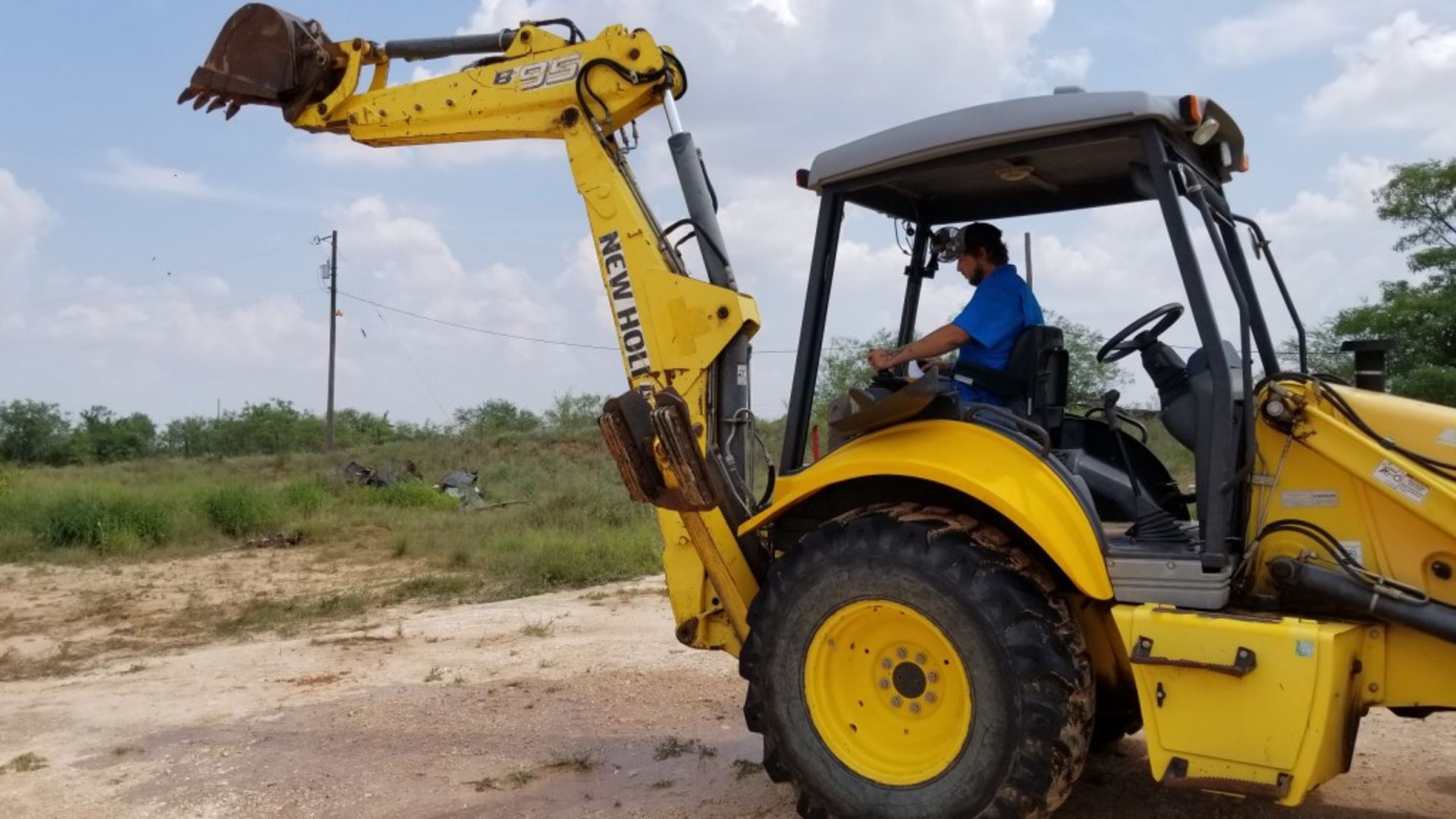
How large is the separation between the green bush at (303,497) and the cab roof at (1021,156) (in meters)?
16.0

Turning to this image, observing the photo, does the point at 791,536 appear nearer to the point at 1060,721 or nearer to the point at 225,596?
Result: the point at 1060,721

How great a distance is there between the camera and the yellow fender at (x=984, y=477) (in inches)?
150

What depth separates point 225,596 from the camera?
12320 mm

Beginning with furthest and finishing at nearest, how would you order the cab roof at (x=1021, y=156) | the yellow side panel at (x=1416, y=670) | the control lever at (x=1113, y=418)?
the control lever at (x=1113, y=418), the cab roof at (x=1021, y=156), the yellow side panel at (x=1416, y=670)

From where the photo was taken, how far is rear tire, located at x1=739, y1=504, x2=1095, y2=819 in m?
3.76

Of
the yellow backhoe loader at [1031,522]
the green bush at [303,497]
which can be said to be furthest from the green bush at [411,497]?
the yellow backhoe loader at [1031,522]

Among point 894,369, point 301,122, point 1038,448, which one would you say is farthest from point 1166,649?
point 301,122

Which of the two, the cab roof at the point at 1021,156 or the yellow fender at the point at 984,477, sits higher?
the cab roof at the point at 1021,156

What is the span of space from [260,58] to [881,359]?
10.7ft

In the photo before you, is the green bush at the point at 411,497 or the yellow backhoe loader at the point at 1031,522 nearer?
the yellow backhoe loader at the point at 1031,522

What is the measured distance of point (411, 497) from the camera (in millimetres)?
21438

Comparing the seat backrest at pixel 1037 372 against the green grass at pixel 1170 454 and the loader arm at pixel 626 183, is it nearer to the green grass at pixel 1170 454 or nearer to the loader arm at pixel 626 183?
the green grass at pixel 1170 454

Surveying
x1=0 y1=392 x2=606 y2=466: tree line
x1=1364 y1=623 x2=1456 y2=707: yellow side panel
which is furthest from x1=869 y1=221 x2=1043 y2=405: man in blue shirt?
x1=0 y1=392 x2=606 y2=466: tree line

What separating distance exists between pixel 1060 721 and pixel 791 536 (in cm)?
141
